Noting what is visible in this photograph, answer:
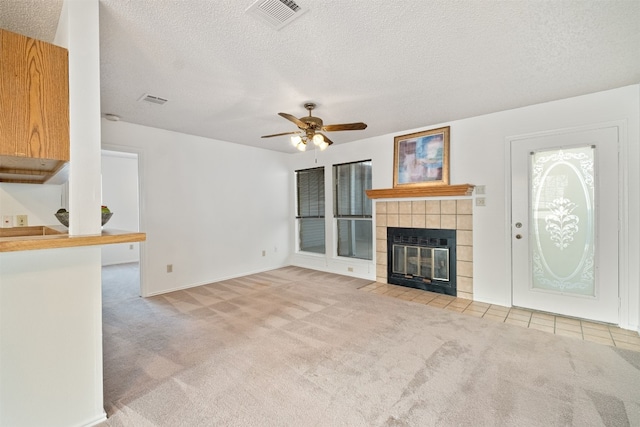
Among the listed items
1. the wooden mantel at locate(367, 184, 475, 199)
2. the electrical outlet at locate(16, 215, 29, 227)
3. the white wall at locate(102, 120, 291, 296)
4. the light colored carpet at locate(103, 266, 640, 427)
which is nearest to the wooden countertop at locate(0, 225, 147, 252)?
the light colored carpet at locate(103, 266, 640, 427)

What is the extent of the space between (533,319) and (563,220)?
114cm

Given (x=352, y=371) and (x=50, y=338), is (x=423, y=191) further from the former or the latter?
(x=50, y=338)

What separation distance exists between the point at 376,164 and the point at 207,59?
309 cm

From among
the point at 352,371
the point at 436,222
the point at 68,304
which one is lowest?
the point at 352,371

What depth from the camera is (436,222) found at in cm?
408

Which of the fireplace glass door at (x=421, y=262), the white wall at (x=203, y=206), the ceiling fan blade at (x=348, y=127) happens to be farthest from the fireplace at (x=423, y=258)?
the white wall at (x=203, y=206)

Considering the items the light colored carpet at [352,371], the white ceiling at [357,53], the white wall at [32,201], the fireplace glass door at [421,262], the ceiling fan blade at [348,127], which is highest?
the white ceiling at [357,53]

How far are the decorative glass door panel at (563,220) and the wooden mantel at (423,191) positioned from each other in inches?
28.7

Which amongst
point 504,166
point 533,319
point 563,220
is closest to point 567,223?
point 563,220

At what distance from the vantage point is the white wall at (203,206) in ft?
13.2

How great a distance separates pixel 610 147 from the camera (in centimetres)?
289

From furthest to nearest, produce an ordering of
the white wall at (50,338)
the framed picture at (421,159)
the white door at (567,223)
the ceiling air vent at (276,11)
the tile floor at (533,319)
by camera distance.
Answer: the framed picture at (421,159) → the white door at (567,223) → the tile floor at (533,319) → the ceiling air vent at (276,11) → the white wall at (50,338)

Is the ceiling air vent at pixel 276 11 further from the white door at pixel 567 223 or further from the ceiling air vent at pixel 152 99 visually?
the white door at pixel 567 223

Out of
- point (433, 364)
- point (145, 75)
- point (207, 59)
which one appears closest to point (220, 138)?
point (145, 75)
